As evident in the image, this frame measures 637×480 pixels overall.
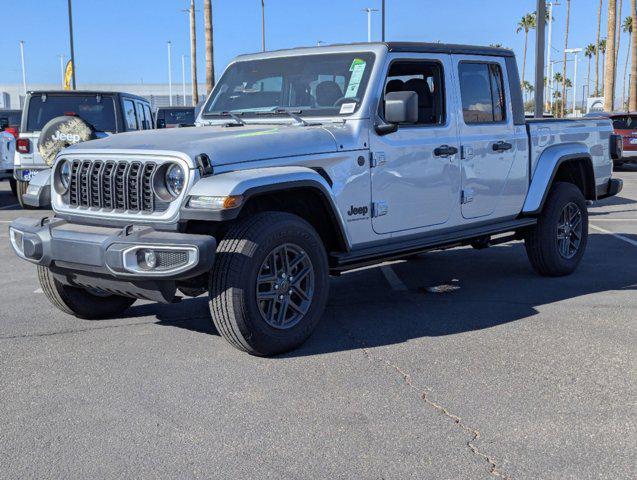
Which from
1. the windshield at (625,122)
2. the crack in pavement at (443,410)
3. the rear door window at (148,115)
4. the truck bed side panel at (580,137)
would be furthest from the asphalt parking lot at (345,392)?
the windshield at (625,122)

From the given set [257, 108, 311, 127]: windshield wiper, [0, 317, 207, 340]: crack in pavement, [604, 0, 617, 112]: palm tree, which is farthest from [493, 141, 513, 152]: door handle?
[604, 0, 617, 112]: palm tree

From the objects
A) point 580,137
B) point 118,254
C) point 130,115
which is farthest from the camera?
point 130,115

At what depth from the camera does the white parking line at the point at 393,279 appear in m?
7.33

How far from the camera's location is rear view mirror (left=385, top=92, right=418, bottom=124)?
18.4 feet

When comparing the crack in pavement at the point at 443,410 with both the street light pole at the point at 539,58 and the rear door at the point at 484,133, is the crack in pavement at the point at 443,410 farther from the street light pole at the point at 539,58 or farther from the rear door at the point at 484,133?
the street light pole at the point at 539,58

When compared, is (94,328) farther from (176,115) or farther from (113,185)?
(176,115)

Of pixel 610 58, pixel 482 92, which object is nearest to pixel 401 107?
pixel 482 92

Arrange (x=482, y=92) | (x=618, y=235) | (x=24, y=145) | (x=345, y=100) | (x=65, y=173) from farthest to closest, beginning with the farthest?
1. (x=24, y=145)
2. (x=618, y=235)
3. (x=482, y=92)
4. (x=345, y=100)
5. (x=65, y=173)

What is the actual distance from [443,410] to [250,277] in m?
1.39

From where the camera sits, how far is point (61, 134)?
10398 mm

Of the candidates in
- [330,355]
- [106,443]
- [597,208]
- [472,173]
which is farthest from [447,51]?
[597,208]

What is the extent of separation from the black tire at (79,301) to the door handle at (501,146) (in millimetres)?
3261

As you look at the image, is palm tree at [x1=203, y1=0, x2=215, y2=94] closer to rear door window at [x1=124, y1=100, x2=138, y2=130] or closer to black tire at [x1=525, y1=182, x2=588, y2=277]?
rear door window at [x1=124, y1=100, x2=138, y2=130]

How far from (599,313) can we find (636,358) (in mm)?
1194
